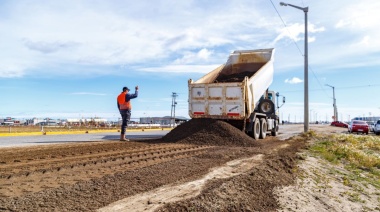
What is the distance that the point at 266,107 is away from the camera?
701 inches

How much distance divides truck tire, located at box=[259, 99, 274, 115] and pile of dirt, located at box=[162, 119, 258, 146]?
13.9ft

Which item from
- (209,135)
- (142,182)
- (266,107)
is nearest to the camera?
(142,182)

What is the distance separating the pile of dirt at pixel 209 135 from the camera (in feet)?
41.3

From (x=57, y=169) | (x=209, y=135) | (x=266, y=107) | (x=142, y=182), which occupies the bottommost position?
(x=142, y=182)

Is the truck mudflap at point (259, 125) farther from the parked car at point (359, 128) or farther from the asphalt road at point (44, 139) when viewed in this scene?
the parked car at point (359, 128)

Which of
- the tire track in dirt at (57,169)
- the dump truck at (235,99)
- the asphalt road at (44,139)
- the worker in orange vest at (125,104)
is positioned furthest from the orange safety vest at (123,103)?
the tire track in dirt at (57,169)

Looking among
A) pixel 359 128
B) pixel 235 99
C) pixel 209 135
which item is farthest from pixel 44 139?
pixel 359 128

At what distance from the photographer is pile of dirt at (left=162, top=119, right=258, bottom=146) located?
12578 mm

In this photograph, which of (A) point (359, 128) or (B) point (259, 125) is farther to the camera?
(A) point (359, 128)

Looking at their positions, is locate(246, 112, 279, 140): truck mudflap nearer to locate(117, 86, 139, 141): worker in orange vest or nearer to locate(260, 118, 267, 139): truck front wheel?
locate(260, 118, 267, 139): truck front wheel

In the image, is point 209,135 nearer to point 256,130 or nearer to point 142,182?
point 256,130

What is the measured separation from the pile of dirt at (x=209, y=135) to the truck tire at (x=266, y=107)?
13.9 feet

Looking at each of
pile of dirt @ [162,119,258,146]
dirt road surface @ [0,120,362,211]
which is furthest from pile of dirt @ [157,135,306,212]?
pile of dirt @ [162,119,258,146]

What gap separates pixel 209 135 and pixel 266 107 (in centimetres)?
595
